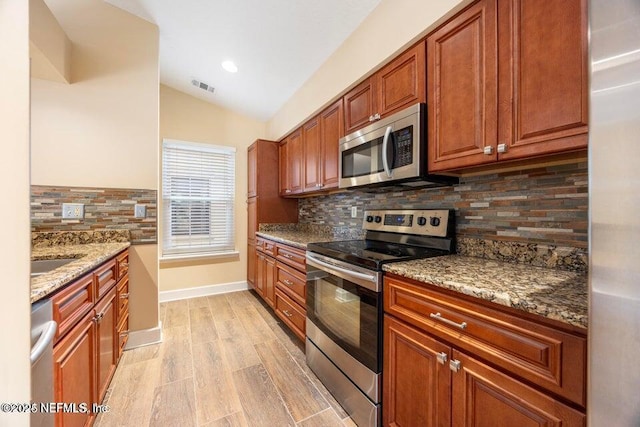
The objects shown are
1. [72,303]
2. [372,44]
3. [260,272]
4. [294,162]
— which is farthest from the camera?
[260,272]

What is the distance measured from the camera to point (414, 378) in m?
1.12

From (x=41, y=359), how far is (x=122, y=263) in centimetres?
151

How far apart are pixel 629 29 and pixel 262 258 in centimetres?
308

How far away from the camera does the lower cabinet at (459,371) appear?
71cm

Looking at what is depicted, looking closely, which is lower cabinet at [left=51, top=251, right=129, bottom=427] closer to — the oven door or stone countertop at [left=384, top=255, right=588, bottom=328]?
the oven door

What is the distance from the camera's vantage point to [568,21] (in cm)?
92

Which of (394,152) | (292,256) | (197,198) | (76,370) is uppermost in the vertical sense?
(394,152)

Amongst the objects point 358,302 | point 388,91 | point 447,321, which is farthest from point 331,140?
point 447,321

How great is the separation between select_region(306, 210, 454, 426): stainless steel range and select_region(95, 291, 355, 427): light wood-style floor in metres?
A: 0.18

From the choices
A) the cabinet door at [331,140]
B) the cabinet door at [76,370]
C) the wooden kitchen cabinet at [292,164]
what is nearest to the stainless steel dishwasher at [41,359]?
the cabinet door at [76,370]

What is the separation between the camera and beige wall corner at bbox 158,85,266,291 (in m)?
3.43

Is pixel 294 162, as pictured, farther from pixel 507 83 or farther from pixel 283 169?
pixel 507 83
